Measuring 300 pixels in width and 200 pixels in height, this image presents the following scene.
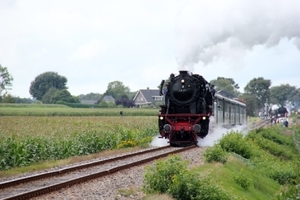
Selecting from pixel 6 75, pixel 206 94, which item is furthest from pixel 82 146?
pixel 6 75

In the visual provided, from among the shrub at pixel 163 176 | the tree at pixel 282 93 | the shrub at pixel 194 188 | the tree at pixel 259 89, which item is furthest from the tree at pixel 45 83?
the shrub at pixel 194 188

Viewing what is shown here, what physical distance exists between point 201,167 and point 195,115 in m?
7.00

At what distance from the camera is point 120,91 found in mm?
125500

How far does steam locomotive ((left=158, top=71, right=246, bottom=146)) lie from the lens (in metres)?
21.8

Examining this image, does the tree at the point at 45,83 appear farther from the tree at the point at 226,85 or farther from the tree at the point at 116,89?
the tree at the point at 226,85

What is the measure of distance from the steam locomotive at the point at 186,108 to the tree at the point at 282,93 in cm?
11428

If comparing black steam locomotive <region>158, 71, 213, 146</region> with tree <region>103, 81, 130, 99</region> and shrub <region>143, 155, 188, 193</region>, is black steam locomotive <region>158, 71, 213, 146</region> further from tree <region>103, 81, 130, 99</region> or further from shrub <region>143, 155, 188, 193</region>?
tree <region>103, 81, 130, 99</region>

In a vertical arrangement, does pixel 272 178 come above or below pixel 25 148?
below

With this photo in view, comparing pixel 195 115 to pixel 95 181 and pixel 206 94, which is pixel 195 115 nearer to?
pixel 206 94

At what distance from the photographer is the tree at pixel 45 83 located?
4395 inches

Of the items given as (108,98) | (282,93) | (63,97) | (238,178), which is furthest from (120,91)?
(238,178)

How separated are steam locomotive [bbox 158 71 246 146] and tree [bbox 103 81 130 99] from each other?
314ft

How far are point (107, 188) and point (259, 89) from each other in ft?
333

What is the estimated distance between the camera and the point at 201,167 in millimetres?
14867
